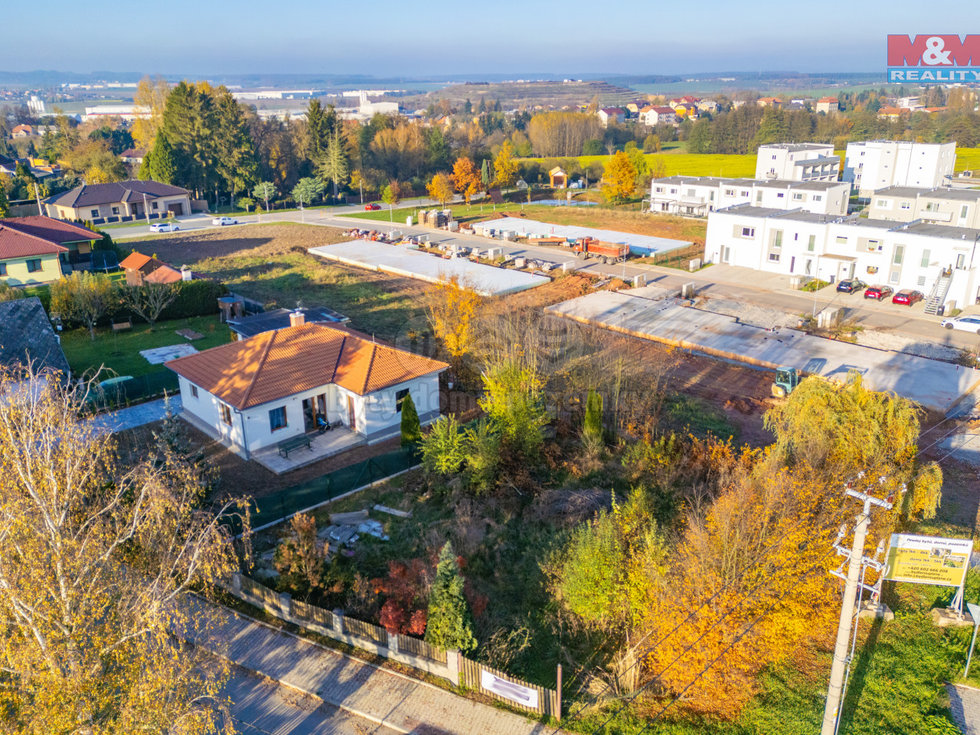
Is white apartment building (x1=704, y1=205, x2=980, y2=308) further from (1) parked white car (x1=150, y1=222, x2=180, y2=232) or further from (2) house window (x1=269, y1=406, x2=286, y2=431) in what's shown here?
(1) parked white car (x1=150, y1=222, x2=180, y2=232)

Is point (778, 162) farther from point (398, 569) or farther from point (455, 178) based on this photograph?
point (398, 569)

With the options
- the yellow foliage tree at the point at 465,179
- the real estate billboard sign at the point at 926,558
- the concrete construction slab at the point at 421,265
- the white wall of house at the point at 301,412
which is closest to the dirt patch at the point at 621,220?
the yellow foliage tree at the point at 465,179

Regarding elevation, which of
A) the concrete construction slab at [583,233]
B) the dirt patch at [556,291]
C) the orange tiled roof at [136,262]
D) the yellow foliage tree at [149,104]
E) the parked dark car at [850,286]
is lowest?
the dirt patch at [556,291]

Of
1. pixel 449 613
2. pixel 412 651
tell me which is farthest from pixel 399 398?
pixel 449 613

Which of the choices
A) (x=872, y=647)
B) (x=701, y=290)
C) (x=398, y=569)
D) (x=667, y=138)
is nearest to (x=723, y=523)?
(x=872, y=647)

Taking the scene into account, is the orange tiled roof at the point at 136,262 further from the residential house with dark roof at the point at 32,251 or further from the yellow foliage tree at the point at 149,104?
the yellow foliage tree at the point at 149,104

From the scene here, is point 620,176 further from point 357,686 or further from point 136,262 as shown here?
point 357,686
